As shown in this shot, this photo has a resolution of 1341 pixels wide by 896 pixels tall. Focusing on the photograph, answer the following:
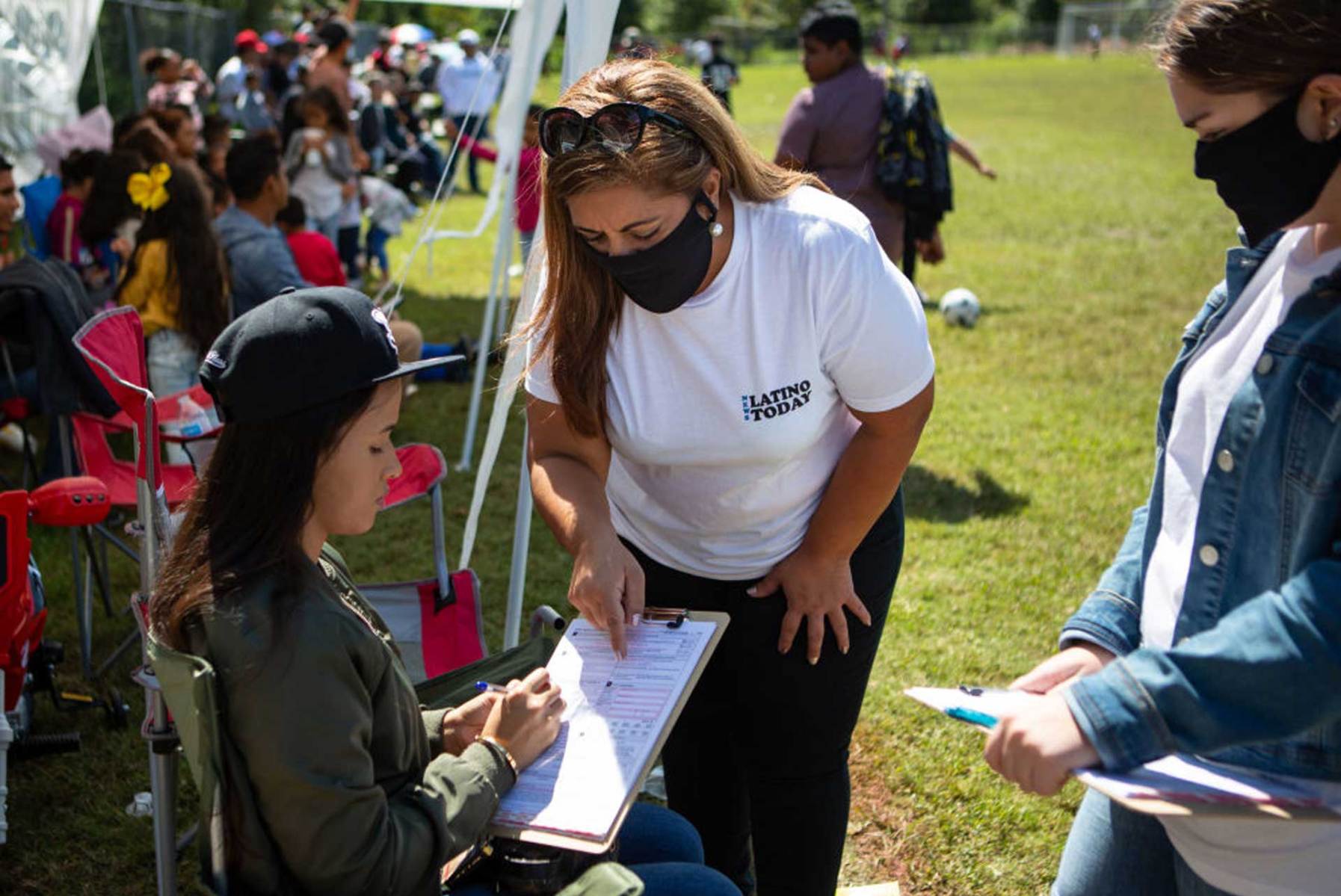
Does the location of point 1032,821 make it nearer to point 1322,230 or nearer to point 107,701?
point 1322,230

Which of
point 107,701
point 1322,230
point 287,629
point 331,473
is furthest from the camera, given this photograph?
point 107,701

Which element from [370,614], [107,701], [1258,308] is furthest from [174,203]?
[1258,308]

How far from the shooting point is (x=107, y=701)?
373 cm

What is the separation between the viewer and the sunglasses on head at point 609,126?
1888 mm

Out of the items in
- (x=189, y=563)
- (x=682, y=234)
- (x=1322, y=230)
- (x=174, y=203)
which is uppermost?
(x=1322, y=230)

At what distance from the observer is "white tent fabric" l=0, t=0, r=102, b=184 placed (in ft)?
29.2

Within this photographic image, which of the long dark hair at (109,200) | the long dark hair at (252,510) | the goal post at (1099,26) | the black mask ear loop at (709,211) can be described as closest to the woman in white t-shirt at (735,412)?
the black mask ear loop at (709,211)

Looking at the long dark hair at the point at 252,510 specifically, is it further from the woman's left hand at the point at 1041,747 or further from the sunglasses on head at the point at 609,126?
the woman's left hand at the point at 1041,747

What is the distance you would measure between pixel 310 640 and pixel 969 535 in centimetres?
400

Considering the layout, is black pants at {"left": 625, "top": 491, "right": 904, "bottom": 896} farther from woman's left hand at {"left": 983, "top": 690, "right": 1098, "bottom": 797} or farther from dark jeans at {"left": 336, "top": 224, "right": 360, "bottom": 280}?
dark jeans at {"left": 336, "top": 224, "right": 360, "bottom": 280}

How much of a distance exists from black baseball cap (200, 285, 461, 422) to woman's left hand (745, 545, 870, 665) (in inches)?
31.7

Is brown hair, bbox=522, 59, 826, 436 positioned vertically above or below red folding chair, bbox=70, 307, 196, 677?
above

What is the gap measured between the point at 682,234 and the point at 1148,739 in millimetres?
1052

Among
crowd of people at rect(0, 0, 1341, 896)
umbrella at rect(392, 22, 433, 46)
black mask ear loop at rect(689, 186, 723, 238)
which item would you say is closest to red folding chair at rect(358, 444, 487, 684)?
crowd of people at rect(0, 0, 1341, 896)
